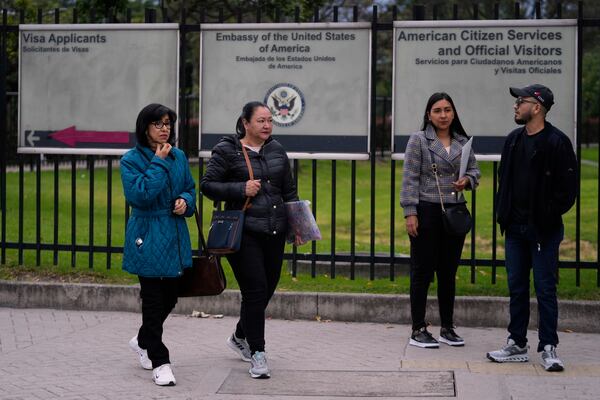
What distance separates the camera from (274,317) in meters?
9.06

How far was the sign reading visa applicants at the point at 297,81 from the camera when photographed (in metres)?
9.28

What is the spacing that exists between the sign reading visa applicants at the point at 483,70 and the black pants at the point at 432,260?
4.24 ft

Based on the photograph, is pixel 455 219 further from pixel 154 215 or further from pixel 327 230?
pixel 327 230

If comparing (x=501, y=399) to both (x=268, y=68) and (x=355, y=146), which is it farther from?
(x=268, y=68)

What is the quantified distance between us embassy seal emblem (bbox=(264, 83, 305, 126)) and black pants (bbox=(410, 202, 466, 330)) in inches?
76.6

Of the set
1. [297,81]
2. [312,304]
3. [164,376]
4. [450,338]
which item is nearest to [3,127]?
[297,81]

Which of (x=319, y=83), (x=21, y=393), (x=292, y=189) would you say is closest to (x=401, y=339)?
(x=292, y=189)

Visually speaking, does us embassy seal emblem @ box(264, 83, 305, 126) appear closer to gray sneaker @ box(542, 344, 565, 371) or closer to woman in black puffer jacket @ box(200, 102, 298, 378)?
woman in black puffer jacket @ box(200, 102, 298, 378)

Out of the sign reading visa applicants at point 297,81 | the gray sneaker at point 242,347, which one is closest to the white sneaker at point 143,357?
the gray sneaker at point 242,347

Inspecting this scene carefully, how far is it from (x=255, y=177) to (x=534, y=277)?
1.92 m

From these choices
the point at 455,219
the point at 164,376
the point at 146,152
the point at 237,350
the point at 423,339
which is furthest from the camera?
the point at 423,339

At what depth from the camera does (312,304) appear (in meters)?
8.97

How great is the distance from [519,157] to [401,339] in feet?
5.99

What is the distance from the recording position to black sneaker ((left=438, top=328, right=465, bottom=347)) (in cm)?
799
